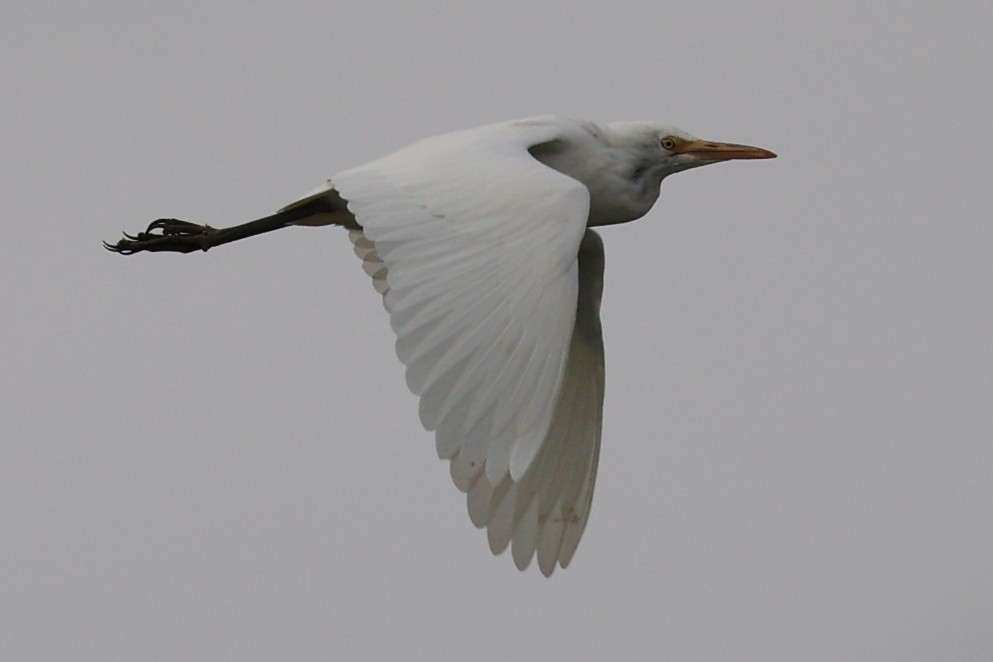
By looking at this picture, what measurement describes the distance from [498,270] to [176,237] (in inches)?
200

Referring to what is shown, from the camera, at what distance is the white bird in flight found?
11906mm

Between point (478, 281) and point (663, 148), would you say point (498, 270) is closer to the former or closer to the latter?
point (478, 281)

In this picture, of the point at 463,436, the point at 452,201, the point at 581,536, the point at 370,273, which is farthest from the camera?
the point at 581,536

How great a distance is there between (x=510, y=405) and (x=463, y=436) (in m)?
0.31

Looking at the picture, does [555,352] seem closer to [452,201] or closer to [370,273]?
[452,201]

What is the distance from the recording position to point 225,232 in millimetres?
16609

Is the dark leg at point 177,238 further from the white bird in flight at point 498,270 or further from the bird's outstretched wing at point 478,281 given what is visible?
the bird's outstretched wing at point 478,281

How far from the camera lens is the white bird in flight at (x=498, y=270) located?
11.9 meters

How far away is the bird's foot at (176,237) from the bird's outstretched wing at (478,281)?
2802 millimetres

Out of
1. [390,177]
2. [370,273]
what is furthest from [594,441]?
[390,177]

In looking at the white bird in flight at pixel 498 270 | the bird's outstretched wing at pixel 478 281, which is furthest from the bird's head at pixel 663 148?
the bird's outstretched wing at pixel 478 281

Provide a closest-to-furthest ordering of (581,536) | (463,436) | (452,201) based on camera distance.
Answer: (463,436) → (452,201) → (581,536)

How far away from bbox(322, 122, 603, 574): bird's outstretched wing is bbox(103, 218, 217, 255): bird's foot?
110 inches

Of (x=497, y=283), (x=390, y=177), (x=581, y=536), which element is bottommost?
(x=581, y=536)
